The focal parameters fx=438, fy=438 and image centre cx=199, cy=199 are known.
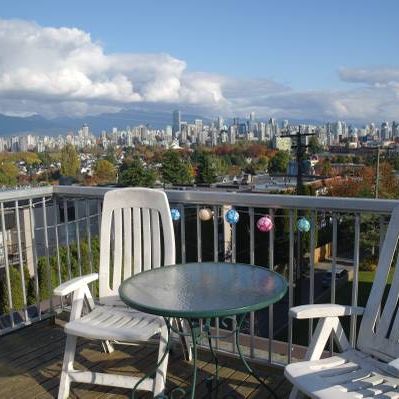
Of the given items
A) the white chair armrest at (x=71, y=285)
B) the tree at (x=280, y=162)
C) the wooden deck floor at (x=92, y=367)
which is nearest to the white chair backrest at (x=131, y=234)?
the white chair armrest at (x=71, y=285)

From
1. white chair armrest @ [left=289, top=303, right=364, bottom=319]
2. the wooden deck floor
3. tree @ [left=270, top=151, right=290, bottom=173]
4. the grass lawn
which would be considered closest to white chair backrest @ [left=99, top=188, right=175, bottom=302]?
the wooden deck floor

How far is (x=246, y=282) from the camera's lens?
7.47 feet

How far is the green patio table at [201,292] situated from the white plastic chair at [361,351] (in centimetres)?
23

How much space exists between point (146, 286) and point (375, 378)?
3.81 ft

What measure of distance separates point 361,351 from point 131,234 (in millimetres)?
1588

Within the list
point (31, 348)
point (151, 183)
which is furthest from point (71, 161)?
point (31, 348)

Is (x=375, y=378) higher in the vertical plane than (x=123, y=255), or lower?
lower

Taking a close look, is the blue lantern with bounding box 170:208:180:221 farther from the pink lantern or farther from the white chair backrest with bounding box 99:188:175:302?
the pink lantern

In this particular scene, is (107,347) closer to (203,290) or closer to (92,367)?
(92,367)

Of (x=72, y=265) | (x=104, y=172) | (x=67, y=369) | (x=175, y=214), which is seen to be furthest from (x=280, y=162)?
(x=67, y=369)

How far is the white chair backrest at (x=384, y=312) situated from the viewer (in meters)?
2.16

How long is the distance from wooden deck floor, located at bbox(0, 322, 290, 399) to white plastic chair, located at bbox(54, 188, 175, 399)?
0.57 ft

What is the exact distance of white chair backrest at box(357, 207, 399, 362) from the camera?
2.16 metres

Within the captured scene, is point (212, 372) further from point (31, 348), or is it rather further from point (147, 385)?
point (31, 348)
